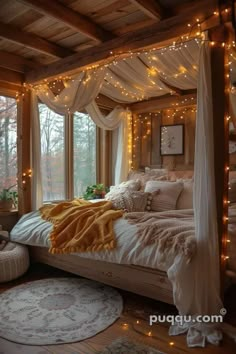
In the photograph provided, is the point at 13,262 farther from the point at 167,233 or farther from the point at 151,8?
the point at 151,8

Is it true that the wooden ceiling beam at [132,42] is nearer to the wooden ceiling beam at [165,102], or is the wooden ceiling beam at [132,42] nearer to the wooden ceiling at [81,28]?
the wooden ceiling at [81,28]

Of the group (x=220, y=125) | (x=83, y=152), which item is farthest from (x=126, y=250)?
(x=83, y=152)

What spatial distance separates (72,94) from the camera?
11.0 feet

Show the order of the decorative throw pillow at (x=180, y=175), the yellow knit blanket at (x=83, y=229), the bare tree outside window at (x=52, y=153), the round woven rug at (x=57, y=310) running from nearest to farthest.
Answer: the round woven rug at (x=57, y=310)
the yellow knit blanket at (x=83, y=229)
the bare tree outside window at (x=52, y=153)
the decorative throw pillow at (x=180, y=175)

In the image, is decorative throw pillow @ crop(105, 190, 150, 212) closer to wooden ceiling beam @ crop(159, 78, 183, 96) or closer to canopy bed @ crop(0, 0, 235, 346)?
canopy bed @ crop(0, 0, 235, 346)

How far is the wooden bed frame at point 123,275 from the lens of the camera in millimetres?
2236

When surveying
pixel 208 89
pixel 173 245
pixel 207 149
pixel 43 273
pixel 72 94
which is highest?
pixel 72 94

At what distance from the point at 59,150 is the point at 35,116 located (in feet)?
2.37

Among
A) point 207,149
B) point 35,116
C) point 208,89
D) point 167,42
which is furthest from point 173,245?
point 35,116

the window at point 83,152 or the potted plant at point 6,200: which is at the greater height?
the window at point 83,152

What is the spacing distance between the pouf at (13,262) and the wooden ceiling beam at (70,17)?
2.25 metres

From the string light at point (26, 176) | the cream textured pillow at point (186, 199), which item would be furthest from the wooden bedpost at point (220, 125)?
the string light at point (26, 176)

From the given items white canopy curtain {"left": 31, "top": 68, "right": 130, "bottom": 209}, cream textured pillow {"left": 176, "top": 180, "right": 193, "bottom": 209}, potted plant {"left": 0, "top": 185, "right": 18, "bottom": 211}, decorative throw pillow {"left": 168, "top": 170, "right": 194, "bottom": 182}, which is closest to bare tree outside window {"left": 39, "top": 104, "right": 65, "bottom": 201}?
white canopy curtain {"left": 31, "top": 68, "right": 130, "bottom": 209}

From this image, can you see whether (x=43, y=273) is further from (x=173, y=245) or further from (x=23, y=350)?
(x=173, y=245)
